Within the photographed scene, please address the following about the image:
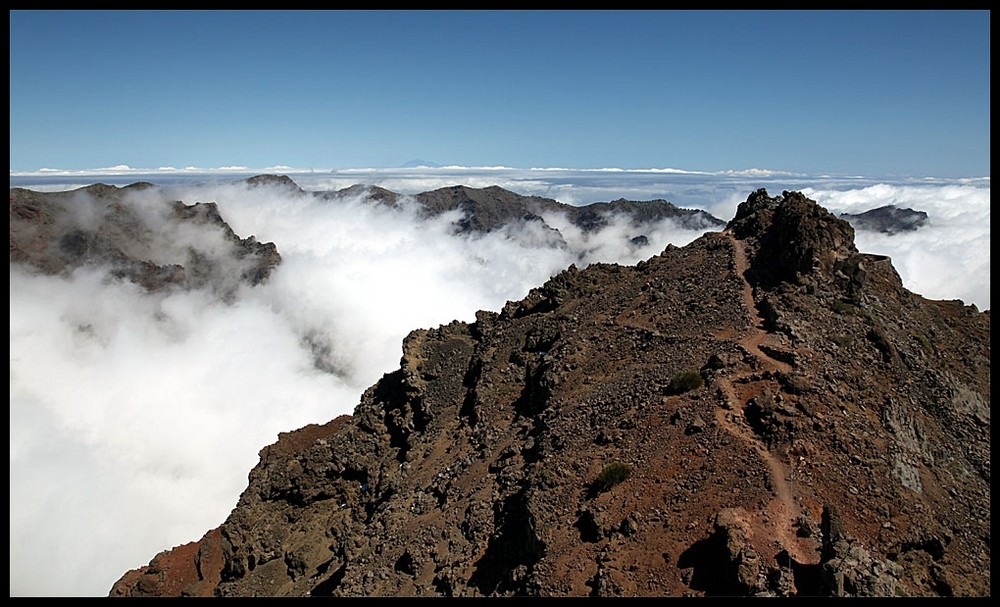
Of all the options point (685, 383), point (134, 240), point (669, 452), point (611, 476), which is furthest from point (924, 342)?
point (134, 240)

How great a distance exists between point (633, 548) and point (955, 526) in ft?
30.0

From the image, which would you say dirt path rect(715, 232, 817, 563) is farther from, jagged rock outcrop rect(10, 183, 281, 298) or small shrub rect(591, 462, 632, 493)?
jagged rock outcrop rect(10, 183, 281, 298)

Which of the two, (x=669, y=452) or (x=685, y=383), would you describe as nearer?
(x=669, y=452)

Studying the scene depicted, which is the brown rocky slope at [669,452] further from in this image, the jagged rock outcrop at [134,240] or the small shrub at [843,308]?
the jagged rock outcrop at [134,240]

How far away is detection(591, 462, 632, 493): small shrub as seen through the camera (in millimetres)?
19016

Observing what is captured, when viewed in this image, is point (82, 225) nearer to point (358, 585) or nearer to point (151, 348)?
point (151, 348)

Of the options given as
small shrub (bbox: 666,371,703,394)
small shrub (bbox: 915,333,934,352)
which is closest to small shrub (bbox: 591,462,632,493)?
small shrub (bbox: 666,371,703,394)

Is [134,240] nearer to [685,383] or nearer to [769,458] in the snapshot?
[685,383]

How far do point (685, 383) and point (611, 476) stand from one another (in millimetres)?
4810

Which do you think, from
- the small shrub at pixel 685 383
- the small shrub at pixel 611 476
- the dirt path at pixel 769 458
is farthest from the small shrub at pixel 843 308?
the small shrub at pixel 611 476

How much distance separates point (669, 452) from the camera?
62.5 ft

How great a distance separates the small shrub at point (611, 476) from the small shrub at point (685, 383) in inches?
154

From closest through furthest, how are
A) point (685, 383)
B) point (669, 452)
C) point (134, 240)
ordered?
point (669, 452)
point (685, 383)
point (134, 240)
